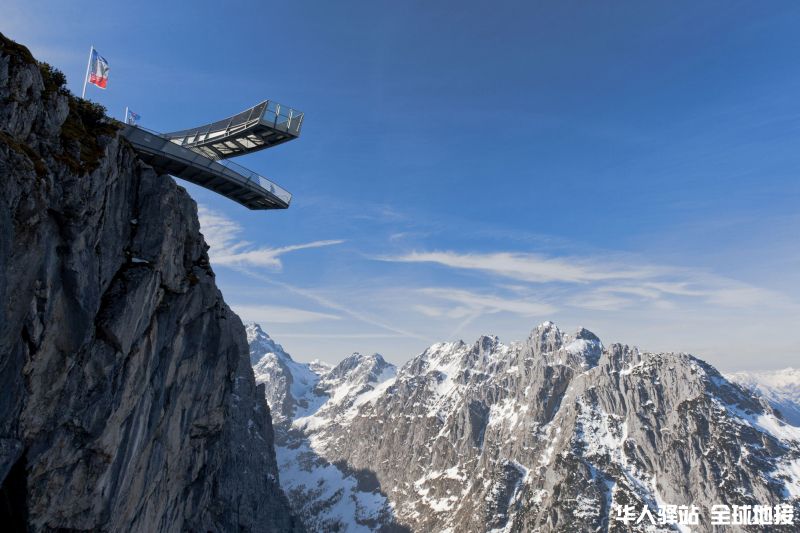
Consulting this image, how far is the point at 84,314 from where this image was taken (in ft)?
84.4

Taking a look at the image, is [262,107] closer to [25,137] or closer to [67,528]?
[25,137]

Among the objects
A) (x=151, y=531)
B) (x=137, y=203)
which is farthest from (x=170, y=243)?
(x=151, y=531)

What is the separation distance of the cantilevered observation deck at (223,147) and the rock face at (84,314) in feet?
11.4

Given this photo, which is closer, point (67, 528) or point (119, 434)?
point (67, 528)

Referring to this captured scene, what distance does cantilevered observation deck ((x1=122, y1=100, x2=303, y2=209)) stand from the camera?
38125 millimetres

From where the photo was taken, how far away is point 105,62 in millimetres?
34156

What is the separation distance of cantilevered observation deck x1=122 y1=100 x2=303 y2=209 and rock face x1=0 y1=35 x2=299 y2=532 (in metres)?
3.48

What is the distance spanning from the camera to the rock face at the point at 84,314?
72.6ft

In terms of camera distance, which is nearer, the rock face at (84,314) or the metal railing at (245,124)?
the rock face at (84,314)

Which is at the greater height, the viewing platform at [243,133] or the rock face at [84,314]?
the viewing platform at [243,133]

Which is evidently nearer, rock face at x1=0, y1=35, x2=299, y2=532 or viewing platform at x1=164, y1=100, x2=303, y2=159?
rock face at x1=0, y1=35, x2=299, y2=532

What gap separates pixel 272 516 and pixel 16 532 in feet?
644

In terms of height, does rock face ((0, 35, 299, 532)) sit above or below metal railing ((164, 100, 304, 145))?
below

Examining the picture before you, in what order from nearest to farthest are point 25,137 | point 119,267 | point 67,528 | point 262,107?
point 25,137 → point 67,528 → point 119,267 → point 262,107
